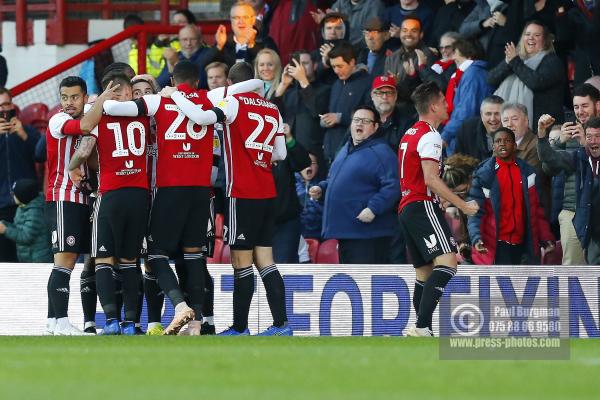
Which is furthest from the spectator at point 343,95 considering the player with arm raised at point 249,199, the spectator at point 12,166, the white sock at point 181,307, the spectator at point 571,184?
the white sock at point 181,307

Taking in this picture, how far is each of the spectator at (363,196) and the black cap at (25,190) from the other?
10.0 ft

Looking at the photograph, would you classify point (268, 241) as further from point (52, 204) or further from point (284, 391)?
point (284, 391)

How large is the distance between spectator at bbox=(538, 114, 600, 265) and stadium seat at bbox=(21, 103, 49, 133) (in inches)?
296

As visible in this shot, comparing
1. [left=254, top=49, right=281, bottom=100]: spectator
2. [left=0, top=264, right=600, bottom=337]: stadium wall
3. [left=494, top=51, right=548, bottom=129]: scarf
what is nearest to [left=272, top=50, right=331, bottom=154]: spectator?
[left=254, top=49, right=281, bottom=100]: spectator

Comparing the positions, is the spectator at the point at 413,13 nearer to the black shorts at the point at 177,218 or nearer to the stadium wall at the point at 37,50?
the black shorts at the point at 177,218

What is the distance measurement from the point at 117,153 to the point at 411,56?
4.96m

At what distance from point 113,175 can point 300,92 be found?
4.65m

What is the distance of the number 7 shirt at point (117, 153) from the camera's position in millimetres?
11289

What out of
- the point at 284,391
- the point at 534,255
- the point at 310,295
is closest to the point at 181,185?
the point at 310,295

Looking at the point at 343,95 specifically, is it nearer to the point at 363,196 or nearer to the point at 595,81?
the point at 363,196

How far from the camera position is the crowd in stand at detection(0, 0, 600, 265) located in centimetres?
1328

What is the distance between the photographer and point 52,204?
11.9m

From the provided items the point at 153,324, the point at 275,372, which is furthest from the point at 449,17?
the point at 275,372

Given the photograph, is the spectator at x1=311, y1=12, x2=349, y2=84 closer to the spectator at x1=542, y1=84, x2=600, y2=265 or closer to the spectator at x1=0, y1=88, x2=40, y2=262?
the spectator at x1=0, y1=88, x2=40, y2=262
